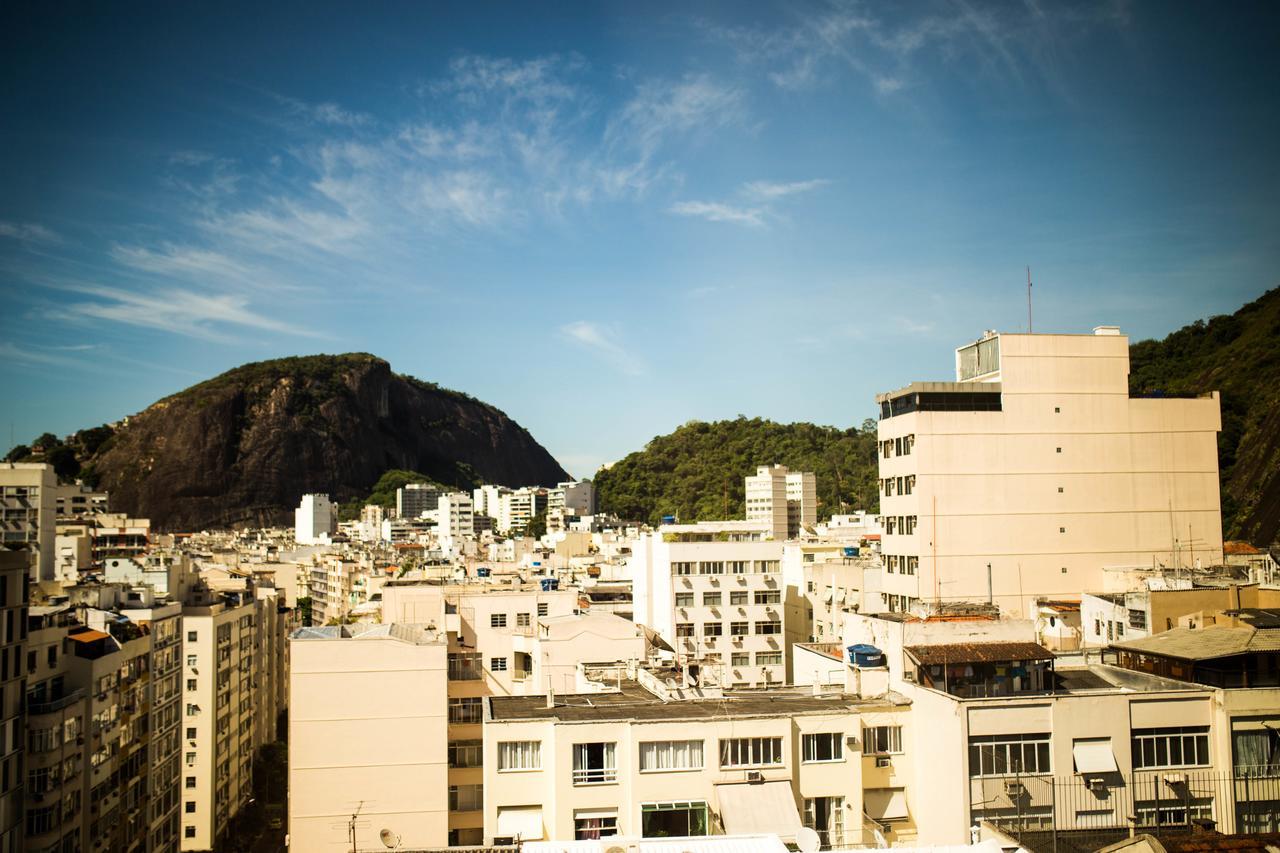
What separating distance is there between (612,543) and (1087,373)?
55.8m

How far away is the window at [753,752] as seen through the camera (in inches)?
837

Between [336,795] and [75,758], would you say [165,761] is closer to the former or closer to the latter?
[75,758]

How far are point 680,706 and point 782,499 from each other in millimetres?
108180

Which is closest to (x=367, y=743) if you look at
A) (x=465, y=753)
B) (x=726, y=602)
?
(x=465, y=753)


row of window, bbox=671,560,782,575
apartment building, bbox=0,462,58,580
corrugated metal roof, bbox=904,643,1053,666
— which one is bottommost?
corrugated metal roof, bbox=904,643,1053,666

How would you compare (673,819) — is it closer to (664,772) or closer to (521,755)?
(664,772)

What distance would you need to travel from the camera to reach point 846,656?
25188 millimetres

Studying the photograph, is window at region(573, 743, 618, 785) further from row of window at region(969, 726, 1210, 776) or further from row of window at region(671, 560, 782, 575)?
row of window at region(671, 560, 782, 575)

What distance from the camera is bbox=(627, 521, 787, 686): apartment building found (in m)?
47.2

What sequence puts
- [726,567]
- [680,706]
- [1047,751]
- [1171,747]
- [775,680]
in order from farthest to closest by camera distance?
[726,567]
[775,680]
[680,706]
[1171,747]
[1047,751]

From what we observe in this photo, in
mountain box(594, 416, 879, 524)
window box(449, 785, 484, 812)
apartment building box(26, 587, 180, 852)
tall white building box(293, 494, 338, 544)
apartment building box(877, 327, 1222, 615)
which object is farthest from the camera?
tall white building box(293, 494, 338, 544)

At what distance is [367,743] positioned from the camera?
22562mm

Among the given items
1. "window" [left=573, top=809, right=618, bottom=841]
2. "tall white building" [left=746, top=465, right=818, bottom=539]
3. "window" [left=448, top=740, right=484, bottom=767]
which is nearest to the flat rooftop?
"window" [left=448, top=740, right=484, bottom=767]

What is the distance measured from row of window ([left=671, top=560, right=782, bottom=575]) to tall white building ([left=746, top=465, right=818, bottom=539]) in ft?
233
